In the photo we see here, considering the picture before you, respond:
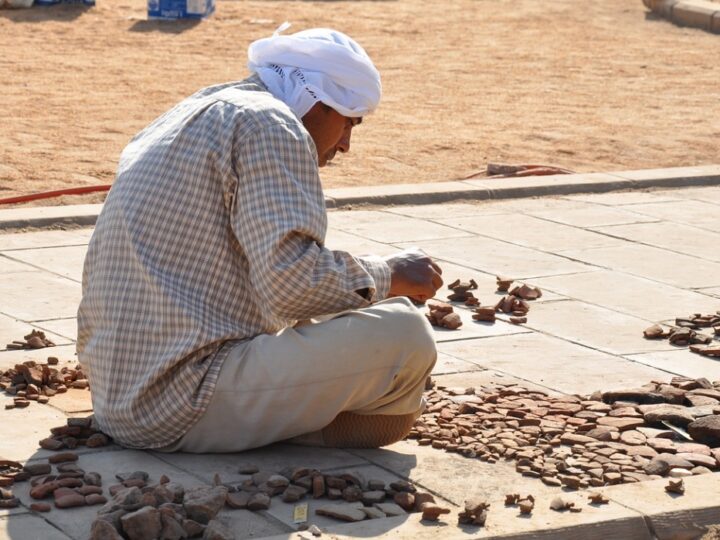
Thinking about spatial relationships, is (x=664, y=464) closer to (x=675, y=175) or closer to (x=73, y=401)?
(x=73, y=401)

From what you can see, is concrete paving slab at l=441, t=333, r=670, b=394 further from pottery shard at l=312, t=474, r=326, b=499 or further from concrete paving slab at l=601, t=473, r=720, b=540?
pottery shard at l=312, t=474, r=326, b=499

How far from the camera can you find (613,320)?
6309mm

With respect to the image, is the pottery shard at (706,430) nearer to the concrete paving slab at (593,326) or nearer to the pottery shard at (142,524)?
the concrete paving slab at (593,326)

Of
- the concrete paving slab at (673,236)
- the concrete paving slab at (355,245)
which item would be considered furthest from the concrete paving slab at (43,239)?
the concrete paving slab at (673,236)

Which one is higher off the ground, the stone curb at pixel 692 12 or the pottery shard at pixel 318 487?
the pottery shard at pixel 318 487

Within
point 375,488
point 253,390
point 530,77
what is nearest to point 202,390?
point 253,390

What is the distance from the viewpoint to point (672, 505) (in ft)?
13.2

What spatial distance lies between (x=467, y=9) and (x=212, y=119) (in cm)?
1767

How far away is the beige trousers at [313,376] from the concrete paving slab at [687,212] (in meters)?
4.55

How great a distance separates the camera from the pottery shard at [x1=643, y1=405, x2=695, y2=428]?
4777 millimetres

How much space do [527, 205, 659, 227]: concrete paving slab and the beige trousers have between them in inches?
170

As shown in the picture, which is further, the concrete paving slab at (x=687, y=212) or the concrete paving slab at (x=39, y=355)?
the concrete paving slab at (x=687, y=212)

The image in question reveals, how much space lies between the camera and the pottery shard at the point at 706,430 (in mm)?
4648

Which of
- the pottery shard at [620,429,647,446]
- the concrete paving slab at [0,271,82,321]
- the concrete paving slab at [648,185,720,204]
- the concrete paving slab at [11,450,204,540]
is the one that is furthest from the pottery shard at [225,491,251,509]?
the concrete paving slab at [648,185,720,204]
